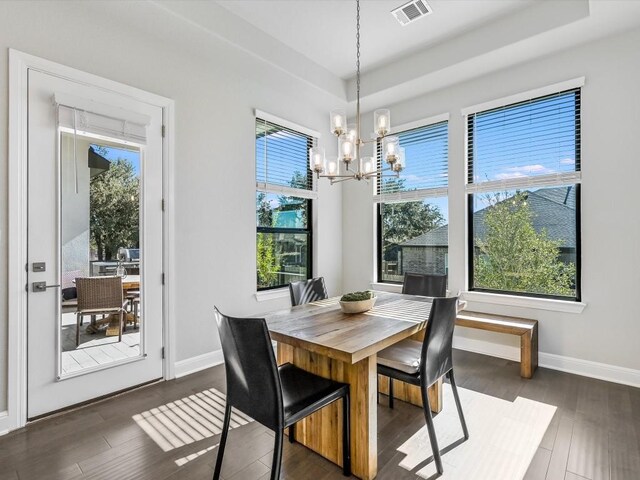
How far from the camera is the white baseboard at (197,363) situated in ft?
10.4

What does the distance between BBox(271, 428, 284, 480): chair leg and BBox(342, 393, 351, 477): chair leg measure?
1.58 feet

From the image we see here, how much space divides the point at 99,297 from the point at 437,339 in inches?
100

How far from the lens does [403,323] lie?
2139 mm

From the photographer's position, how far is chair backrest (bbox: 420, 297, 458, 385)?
190 centimetres

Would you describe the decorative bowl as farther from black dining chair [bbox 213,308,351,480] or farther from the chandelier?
the chandelier

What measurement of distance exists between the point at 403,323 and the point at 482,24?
10.1 ft

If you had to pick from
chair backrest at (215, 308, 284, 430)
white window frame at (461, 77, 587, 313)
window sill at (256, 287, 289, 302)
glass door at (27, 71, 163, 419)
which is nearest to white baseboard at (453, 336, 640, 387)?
white window frame at (461, 77, 587, 313)

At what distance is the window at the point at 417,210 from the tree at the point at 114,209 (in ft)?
9.89

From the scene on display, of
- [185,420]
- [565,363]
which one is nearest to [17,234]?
[185,420]

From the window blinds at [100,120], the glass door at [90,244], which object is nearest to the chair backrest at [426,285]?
the glass door at [90,244]

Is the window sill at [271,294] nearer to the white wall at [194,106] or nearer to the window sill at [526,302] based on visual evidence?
the white wall at [194,106]

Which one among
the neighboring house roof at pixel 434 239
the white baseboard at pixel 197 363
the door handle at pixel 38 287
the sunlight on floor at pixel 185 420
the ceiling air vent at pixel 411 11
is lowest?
the sunlight on floor at pixel 185 420

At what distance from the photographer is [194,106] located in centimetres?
328

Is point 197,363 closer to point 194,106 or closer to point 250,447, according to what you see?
point 250,447
